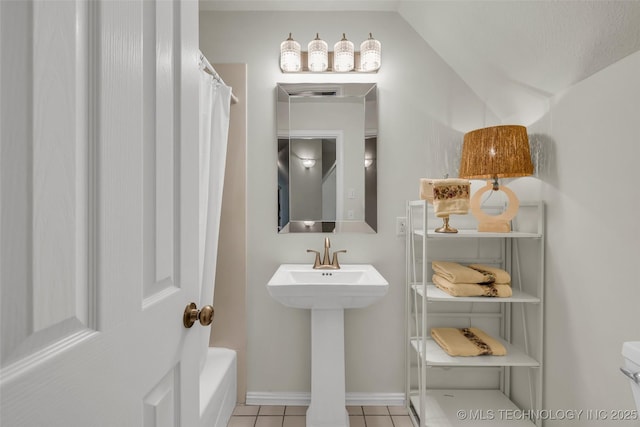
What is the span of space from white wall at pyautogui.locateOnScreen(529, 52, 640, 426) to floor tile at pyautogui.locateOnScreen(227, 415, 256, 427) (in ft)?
4.91

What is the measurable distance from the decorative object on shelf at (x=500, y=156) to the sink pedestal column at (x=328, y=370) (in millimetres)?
964

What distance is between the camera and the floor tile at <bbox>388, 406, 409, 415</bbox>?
1.94 metres

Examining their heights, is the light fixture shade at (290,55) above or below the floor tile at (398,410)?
above

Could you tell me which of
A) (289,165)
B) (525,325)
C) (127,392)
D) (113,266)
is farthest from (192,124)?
(525,325)

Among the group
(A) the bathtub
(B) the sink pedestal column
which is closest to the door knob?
(A) the bathtub

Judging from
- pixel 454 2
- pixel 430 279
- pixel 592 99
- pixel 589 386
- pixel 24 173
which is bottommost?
pixel 589 386

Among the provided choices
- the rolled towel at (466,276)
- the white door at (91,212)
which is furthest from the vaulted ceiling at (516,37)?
the white door at (91,212)

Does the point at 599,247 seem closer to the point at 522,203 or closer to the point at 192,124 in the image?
the point at 522,203

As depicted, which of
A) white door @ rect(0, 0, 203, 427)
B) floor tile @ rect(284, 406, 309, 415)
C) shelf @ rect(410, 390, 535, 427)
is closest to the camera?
white door @ rect(0, 0, 203, 427)

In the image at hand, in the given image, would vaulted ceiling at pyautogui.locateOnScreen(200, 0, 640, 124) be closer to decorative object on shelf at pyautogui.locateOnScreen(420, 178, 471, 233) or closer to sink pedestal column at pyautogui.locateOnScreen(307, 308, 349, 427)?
decorative object on shelf at pyautogui.locateOnScreen(420, 178, 471, 233)

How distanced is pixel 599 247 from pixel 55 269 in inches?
65.8

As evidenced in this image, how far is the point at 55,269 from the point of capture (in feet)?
1.32

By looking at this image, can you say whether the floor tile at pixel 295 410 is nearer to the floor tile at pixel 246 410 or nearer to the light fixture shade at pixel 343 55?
the floor tile at pixel 246 410

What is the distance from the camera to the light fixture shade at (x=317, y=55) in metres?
1.96
